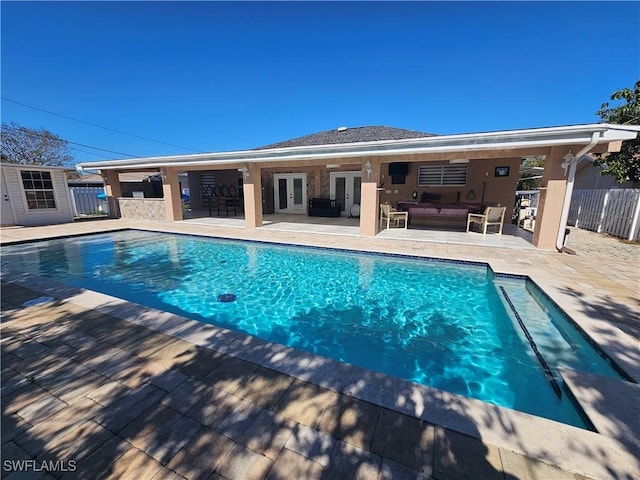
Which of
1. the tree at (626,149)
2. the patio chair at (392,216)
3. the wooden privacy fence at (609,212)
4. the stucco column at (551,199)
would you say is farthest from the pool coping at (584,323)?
the tree at (626,149)

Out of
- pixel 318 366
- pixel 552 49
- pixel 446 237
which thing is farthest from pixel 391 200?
pixel 318 366

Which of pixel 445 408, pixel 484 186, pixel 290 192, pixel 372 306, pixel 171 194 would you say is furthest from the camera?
pixel 290 192

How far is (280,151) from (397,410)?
8.75m

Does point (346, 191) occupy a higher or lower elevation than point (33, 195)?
higher

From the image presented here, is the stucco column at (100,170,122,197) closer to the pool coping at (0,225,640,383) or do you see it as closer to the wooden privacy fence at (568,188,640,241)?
the pool coping at (0,225,640,383)

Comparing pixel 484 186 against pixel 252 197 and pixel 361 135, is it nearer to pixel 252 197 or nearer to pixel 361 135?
pixel 361 135

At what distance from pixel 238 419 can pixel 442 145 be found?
25.4ft

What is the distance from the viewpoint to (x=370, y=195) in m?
9.01

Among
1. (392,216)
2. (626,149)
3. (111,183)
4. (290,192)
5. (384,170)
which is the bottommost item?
(392,216)

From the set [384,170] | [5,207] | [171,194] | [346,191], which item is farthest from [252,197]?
[5,207]

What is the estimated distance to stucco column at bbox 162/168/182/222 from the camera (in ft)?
41.2

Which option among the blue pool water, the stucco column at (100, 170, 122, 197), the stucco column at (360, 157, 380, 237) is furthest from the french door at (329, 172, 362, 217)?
the stucco column at (100, 170, 122, 197)
